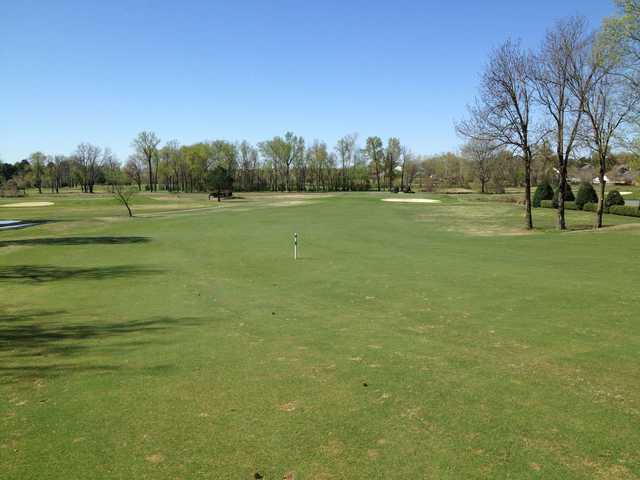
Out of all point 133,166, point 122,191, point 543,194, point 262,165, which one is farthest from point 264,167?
point 543,194

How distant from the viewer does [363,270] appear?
797 inches

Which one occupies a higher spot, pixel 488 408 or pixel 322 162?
pixel 322 162

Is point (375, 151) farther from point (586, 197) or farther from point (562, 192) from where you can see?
point (562, 192)

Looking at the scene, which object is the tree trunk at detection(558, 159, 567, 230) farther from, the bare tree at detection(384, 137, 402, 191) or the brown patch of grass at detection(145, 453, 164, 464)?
the bare tree at detection(384, 137, 402, 191)

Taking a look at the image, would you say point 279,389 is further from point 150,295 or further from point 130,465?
point 150,295

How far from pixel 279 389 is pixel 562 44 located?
36.7m

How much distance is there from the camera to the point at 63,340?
447 inches

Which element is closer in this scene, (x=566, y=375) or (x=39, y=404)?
(x=39, y=404)

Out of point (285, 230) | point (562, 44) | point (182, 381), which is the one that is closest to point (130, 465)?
point (182, 381)

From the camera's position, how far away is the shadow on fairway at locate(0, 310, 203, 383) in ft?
30.6

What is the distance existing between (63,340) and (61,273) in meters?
11.5

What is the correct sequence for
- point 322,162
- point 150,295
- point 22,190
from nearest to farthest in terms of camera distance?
point 150,295 < point 22,190 < point 322,162

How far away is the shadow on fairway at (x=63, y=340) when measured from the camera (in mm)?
9336

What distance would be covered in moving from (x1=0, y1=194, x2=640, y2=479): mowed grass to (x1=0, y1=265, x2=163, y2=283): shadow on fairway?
20 cm
